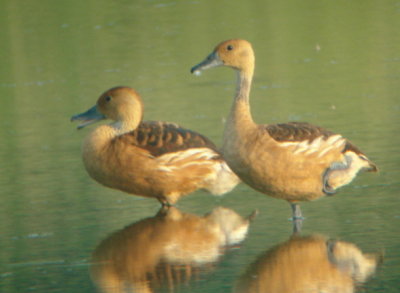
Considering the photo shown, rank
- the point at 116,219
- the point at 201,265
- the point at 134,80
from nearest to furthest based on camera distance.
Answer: the point at 201,265 < the point at 116,219 < the point at 134,80

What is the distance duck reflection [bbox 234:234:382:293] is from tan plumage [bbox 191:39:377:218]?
27.3 inches

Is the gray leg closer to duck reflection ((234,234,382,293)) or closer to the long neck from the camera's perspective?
duck reflection ((234,234,382,293))

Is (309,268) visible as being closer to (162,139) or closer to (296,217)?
(296,217)

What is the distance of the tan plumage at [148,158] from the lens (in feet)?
28.9

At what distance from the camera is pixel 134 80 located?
14492mm

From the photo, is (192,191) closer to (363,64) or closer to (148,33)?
(363,64)

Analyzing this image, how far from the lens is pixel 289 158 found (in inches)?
314

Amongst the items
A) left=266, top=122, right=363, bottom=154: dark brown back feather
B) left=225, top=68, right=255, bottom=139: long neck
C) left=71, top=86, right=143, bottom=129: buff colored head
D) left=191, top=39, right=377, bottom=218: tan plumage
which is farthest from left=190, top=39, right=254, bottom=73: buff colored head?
left=71, top=86, right=143, bottom=129: buff colored head

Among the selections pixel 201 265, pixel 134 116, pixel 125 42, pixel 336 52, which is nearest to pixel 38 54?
pixel 125 42

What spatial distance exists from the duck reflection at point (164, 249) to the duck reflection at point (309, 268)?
397 mm

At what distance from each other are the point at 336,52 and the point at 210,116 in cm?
429

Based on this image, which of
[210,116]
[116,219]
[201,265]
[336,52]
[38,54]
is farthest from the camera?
[38,54]

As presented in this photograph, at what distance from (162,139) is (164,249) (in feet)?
6.03

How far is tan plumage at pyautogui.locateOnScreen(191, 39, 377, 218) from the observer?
7906 millimetres
